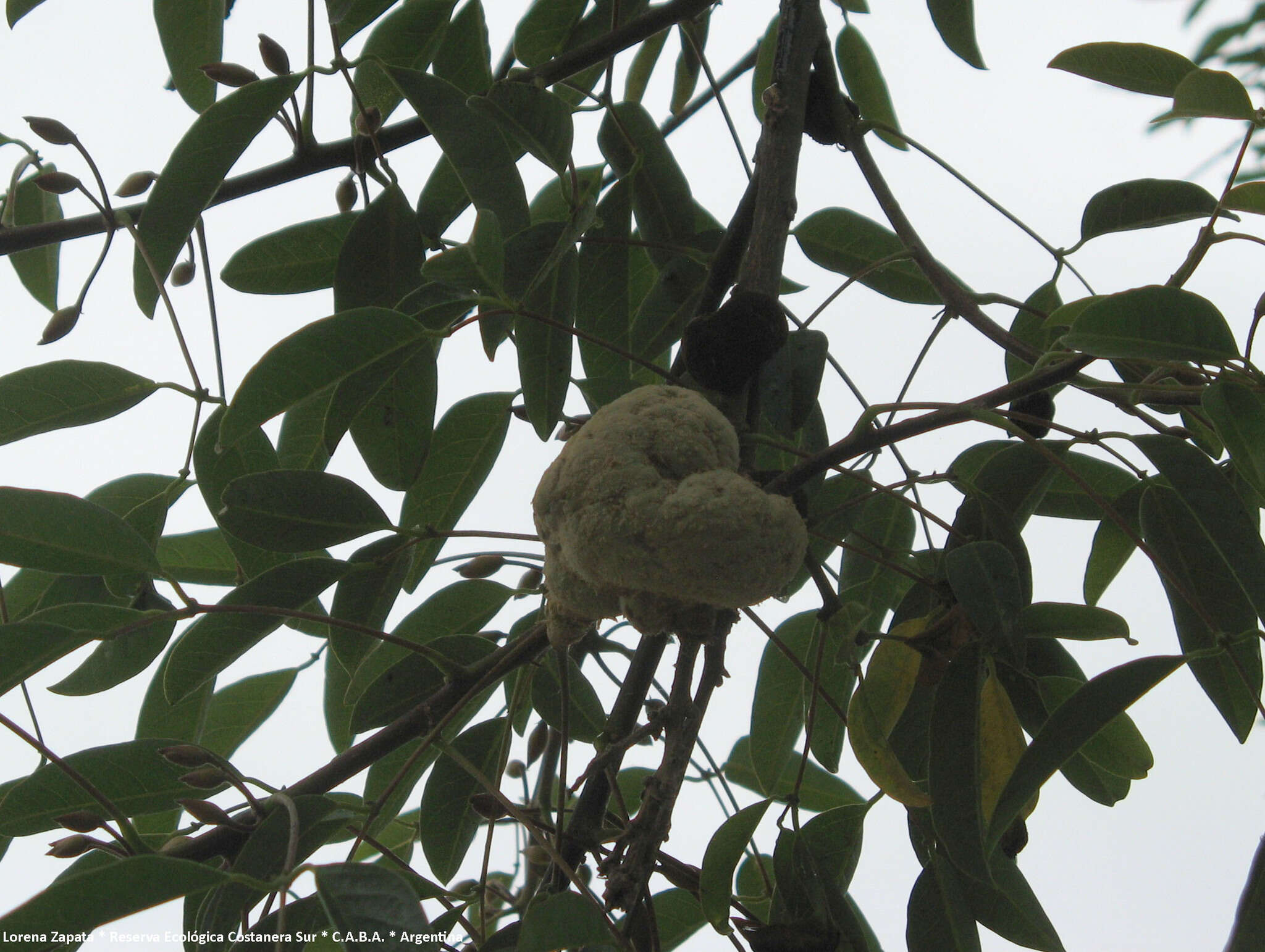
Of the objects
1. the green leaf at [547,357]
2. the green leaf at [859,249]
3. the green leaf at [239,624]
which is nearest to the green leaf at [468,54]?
the green leaf at [547,357]

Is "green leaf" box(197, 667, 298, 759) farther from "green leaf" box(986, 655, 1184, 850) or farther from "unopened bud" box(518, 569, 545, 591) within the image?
"green leaf" box(986, 655, 1184, 850)

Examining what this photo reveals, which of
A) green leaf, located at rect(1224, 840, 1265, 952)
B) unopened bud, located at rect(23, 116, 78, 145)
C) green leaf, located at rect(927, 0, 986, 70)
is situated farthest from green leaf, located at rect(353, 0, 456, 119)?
green leaf, located at rect(1224, 840, 1265, 952)

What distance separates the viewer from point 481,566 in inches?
40.8

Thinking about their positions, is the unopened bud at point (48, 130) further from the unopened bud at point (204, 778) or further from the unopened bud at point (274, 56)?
the unopened bud at point (204, 778)

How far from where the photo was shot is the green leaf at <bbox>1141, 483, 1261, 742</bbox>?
31.1 inches

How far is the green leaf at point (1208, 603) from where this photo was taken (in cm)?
79

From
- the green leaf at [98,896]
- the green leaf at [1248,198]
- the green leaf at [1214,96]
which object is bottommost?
the green leaf at [98,896]

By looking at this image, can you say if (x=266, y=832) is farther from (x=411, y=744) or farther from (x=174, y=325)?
(x=174, y=325)

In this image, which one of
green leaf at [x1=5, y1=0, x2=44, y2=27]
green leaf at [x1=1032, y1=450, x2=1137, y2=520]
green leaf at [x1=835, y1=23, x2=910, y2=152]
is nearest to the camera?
green leaf at [x1=5, y1=0, x2=44, y2=27]

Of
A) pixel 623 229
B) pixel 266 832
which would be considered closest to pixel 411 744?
pixel 266 832

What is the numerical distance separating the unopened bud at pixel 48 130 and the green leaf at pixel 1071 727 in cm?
99

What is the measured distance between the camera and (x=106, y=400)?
972mm

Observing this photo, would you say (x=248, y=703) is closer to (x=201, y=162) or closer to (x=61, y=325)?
(x=61, y=325)

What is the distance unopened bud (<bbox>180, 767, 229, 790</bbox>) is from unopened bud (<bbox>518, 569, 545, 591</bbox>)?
38cm
